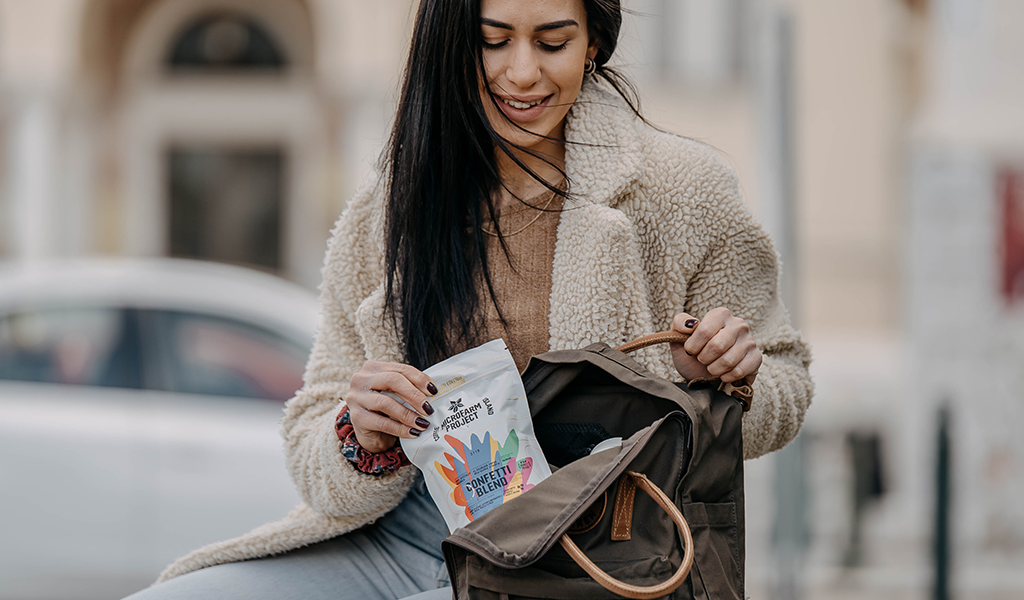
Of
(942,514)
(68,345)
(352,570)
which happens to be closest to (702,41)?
(942,514)

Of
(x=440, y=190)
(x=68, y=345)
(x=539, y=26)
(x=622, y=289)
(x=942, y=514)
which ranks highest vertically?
(x=539, y=26)

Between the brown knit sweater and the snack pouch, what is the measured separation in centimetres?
17

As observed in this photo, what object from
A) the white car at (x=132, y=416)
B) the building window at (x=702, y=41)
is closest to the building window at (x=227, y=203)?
the building window at (x=702, y=41)

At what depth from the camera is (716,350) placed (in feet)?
4.96

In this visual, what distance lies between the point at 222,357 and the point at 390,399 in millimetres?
3270

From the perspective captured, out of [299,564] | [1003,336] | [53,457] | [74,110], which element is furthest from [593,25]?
[74,110]

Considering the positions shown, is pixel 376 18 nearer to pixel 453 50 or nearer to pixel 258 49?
pixel 258 49

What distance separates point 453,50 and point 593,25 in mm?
237

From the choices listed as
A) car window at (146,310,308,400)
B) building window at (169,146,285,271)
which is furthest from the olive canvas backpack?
building window at (169,146,285,271)

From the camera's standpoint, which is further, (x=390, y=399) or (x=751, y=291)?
(x=751, y=291)

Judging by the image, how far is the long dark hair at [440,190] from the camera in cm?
175

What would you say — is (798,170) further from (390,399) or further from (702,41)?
(390,399)

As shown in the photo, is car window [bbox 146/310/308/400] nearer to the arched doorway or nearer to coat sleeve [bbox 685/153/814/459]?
coat sleeve [bbox 685/153/814/459]

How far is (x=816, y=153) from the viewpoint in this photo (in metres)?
10.8
